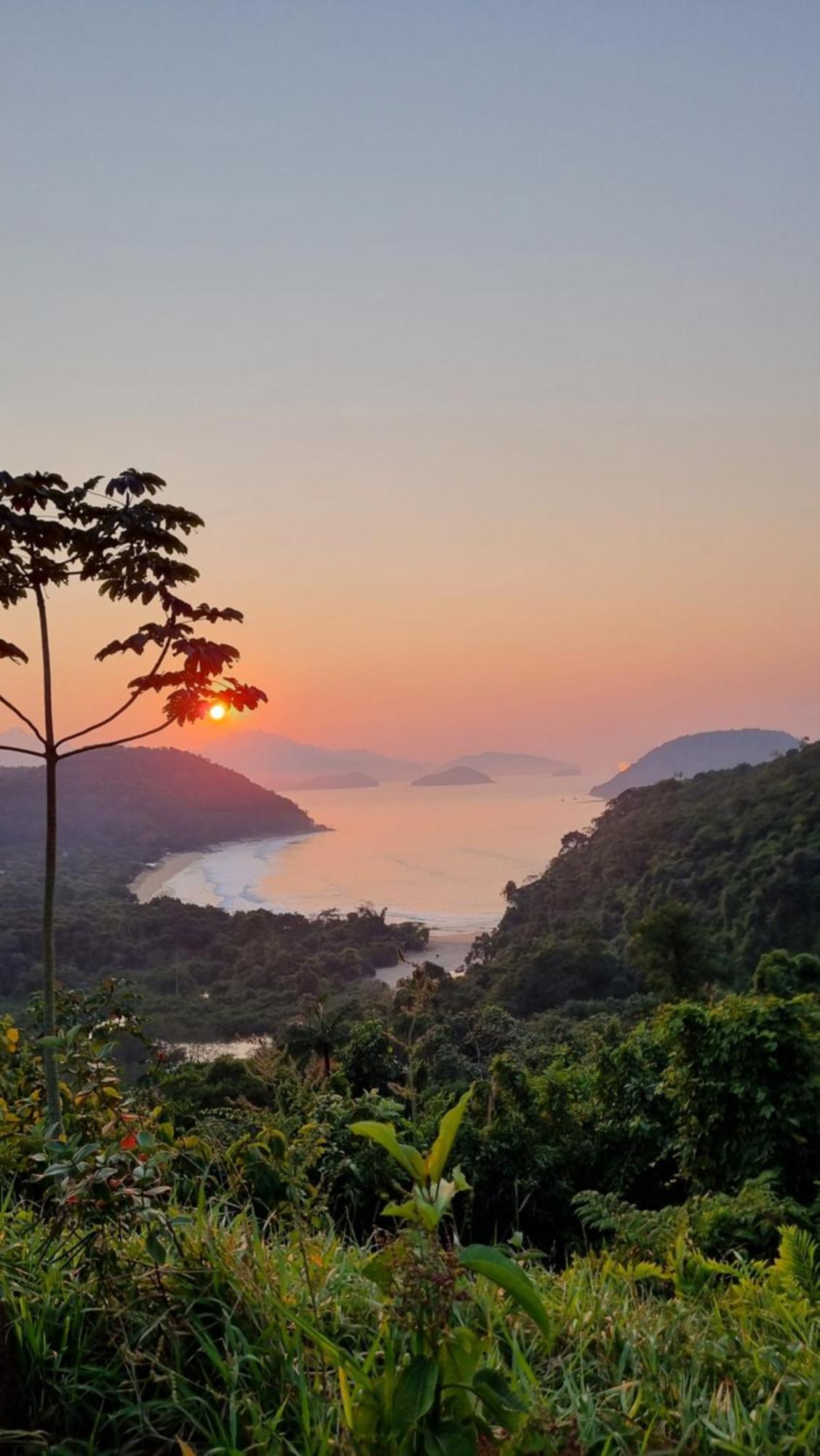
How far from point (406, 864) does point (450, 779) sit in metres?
88.8

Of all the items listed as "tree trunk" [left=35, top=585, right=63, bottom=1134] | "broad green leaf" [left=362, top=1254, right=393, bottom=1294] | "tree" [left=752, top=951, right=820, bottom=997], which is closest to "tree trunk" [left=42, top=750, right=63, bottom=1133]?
"tree trunk" [left=35, top=585, right=63, bottom=1134]

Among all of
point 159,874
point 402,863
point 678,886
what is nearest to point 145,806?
point 159,874

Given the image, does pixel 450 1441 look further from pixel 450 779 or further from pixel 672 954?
pixel 450 779

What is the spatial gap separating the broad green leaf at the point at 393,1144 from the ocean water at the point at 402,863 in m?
48.6

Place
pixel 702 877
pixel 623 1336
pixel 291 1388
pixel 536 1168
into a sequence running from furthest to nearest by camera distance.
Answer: pixel 702 877 → pixel 536 1168 → pixel 623 1336 → pixel 291 1388

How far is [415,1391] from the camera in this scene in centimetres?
108

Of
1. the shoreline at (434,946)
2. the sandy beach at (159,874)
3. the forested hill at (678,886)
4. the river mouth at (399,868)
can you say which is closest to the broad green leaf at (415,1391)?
the forested hill at (678,886)

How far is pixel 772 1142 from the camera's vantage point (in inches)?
259

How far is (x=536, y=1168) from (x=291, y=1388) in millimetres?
7750

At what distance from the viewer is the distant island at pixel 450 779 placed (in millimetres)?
155750

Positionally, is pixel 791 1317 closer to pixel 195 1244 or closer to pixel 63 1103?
pixel 195 1244

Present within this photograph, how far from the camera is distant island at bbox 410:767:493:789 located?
155750mm

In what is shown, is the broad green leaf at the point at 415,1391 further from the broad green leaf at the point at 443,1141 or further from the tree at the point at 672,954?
the tree at the point at 672,954

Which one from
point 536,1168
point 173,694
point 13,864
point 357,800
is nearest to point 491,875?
point 13,864
